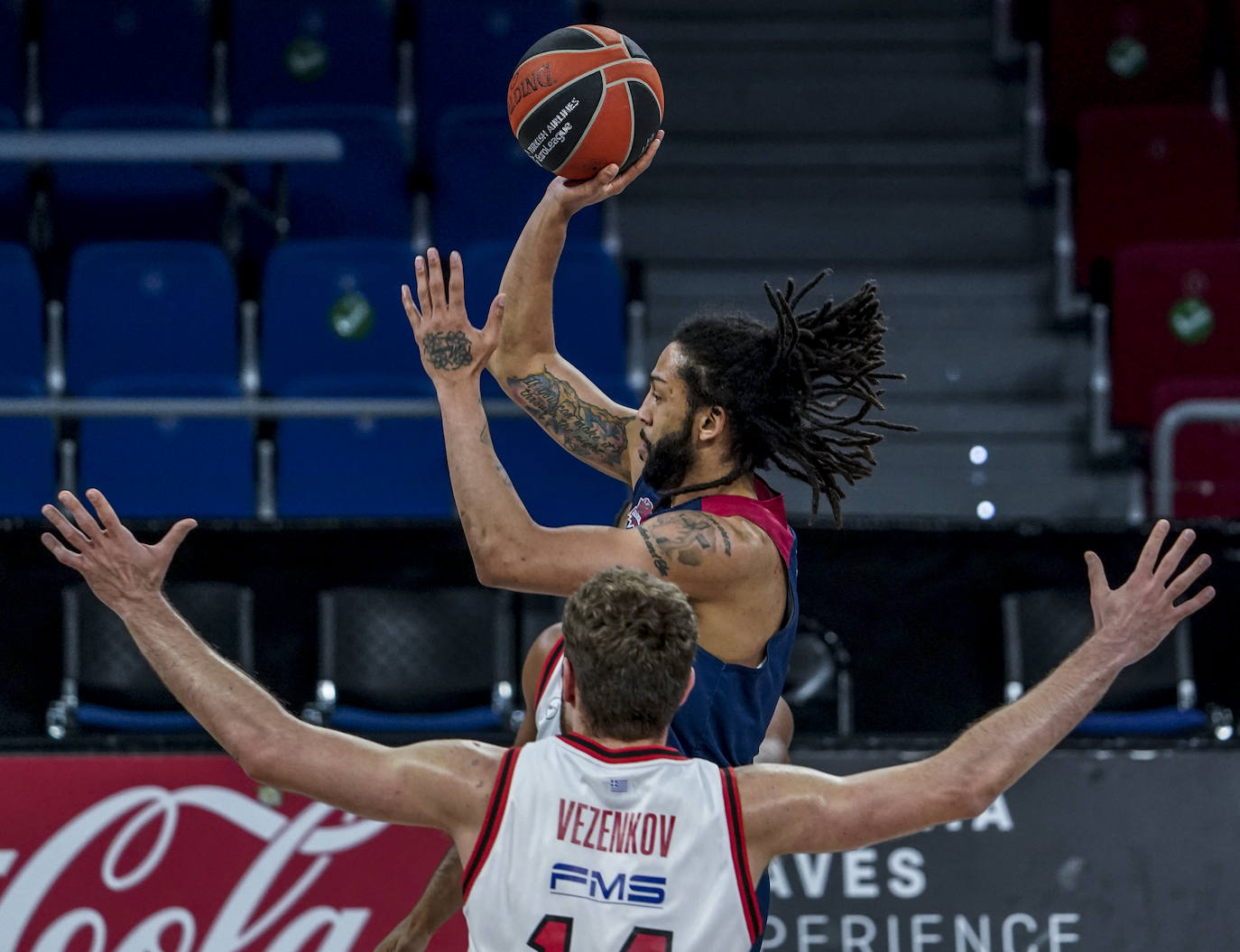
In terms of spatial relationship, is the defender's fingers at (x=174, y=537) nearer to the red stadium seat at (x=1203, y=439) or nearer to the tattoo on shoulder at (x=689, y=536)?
Answer: the tattoo on shoulder at (x=689, y=536)

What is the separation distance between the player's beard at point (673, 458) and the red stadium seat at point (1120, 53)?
661cm

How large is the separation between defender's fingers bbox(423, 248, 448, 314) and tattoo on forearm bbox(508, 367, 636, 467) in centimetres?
92

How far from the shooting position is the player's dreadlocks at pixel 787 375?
13.3 feet

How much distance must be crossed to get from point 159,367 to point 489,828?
5686 mm

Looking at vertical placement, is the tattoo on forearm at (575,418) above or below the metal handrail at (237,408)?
above

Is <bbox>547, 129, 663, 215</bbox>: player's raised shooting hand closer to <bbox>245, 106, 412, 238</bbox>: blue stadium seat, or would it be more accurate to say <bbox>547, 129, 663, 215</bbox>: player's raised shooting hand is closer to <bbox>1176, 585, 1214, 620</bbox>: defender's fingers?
<bbox>1176, 585, 1214, 620</bbox>: defender's fingers

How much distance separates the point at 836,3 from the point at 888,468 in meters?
3.51

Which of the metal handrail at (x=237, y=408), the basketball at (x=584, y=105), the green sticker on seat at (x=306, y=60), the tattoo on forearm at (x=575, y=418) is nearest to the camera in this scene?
the basketball at (x=584, y=105)

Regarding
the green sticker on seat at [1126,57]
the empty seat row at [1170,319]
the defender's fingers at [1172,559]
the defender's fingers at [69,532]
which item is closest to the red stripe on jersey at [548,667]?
the defender's fingers at [69,532]

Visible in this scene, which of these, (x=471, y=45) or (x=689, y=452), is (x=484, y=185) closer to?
(x=471, y=45)

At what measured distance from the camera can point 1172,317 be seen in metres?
8.66

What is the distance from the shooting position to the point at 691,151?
9.94 m

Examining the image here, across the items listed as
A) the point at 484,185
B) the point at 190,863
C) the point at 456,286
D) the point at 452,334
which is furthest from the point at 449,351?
the point at 484,185

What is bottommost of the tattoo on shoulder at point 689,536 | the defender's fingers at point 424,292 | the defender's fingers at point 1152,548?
the tattoo on shoulder at point 689,536
